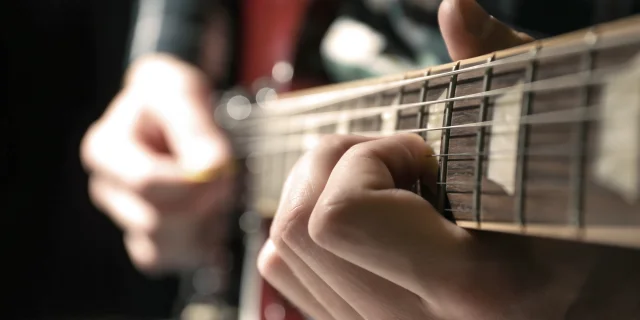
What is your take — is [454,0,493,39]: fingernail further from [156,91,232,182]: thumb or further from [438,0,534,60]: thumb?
[156,91,232,182]: thumb

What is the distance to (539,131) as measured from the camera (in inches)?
10.7

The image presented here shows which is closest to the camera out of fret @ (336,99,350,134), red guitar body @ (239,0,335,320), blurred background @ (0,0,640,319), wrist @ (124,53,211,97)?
fret @ (336,99,350,134)

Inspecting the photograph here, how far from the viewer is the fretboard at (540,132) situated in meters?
0.23

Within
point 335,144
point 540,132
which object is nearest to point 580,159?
point 540,132

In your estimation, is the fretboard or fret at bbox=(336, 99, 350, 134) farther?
fret at bbox=(336, 99, 350, 134)

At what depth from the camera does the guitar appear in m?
0.23

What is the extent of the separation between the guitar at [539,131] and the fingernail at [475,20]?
28mm

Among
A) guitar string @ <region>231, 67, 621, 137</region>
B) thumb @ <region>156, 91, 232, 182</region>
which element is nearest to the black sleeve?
thumb @ <region>156, 91, 232, 182</region>

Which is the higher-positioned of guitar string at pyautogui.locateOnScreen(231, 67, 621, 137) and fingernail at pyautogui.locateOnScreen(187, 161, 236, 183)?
guitar string at pyautogui.locateOnScreen(231, 67, 621, 137)

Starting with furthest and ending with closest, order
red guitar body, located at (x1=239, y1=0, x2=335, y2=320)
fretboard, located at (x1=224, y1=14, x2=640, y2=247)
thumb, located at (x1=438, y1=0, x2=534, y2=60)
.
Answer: red guitar body, located at (x1=239, y1=0, x2=335, y2=320) < thumb, located at (x1=438, y1=0, x2=534, y2=60) < fretboard, located at (x1=224, y1=14, x2=640, y2=247)

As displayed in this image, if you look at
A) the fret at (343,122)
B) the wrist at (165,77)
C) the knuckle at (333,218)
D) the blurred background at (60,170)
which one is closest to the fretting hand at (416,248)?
the knuckle at (333,218)

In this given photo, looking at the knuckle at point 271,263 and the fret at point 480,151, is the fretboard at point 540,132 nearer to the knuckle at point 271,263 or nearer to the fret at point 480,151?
the fret at point 480,151

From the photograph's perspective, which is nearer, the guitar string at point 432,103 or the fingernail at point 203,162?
the guitar string at point 432,103

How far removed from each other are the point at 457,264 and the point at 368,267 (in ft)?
0.15
